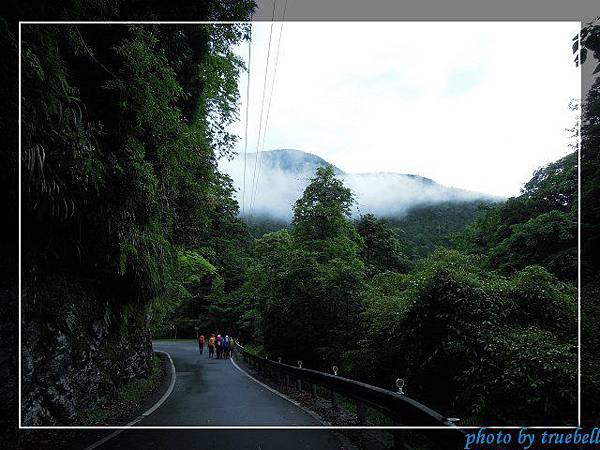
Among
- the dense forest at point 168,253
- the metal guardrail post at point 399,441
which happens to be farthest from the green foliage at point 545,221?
the metal guardrail post at point 399,441

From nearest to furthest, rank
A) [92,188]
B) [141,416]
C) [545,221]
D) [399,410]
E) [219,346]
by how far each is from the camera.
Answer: [399,410] < [545,221] < [92,188] < [141,416] < [219,346]

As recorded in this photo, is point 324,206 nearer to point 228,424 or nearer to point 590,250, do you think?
point 228,424

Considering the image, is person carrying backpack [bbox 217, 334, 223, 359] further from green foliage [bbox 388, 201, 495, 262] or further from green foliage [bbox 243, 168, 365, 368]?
green foliage [bbox 388, 201, 495, 262]

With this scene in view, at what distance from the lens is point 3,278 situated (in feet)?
15.5

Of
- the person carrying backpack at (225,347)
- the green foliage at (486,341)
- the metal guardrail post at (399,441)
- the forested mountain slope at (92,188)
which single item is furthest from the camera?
the person carrying backpack at (225,347)

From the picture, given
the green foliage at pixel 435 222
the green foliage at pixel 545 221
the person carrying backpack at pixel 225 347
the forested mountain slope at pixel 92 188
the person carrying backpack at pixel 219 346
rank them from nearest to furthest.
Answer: the forested mountain slope at pixel 92 188 → the green foliage at pixel 545 221 → the green foliage at pixel 435 222 → the person carrying backpack at pixel 219 346 → the person carrying backpack at pixel 225 347

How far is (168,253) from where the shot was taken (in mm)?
10266

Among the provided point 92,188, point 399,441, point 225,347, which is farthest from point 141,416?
point 225,347

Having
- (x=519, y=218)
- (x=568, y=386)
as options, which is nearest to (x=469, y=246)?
(x=519, y=218)

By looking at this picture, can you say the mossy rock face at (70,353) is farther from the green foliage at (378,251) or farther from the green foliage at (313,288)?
the green foliage at (378,251)

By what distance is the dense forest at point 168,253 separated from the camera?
Result: 496 centimetres

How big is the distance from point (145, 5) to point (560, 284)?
24.3 feet

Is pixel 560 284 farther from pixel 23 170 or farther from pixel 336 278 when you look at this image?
pixel 336 278

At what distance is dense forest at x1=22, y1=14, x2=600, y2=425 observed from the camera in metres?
4.96
